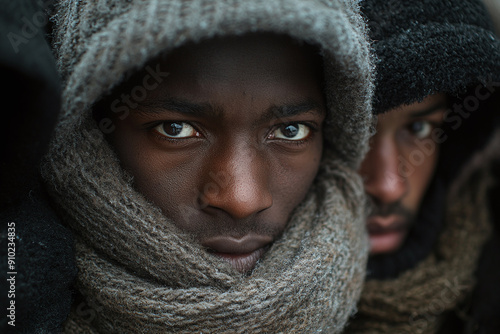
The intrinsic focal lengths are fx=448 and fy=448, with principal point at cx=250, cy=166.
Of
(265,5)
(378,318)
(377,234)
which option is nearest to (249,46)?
(265,5)

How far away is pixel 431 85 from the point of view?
39.7 inches

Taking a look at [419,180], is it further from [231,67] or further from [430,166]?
[231,67]

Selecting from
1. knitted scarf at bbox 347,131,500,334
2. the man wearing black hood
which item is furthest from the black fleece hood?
knitted scarf at bbox 347,131,500,334

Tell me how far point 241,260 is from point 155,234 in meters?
0.21

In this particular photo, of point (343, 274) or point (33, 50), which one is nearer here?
point (33, 50)

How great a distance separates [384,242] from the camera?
140 centimetres

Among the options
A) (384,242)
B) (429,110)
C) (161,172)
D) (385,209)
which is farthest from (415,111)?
(161,172)

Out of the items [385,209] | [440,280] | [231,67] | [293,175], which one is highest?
[231,67]

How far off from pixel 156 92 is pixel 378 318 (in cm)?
92

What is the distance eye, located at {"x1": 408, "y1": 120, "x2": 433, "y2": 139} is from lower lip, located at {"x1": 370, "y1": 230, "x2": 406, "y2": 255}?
309 mm

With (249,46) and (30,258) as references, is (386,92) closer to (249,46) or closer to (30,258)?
(249,46)

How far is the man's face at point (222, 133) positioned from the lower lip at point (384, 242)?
51 centimetres

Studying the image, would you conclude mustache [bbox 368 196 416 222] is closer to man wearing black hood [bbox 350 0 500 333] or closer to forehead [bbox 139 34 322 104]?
man wearing black hood [bbox 350 0 500 333]

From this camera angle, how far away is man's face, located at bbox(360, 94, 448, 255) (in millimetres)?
1296
